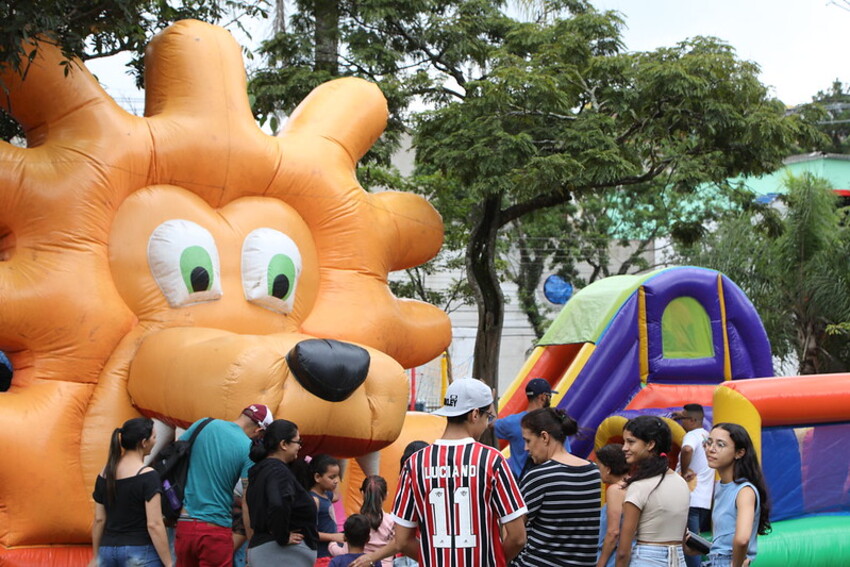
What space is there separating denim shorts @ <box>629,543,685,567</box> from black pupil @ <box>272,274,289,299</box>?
136 inches

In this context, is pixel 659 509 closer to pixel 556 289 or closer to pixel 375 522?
pixel 375 522

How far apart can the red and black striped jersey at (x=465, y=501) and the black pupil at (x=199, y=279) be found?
3.29m

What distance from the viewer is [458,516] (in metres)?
4.12

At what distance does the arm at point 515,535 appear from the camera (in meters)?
4.09

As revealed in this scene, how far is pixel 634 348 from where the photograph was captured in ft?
34.6

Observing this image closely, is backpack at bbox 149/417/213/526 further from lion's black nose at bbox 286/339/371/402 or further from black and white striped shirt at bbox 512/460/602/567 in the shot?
black and white striped shirt at bbox 512/460/602/567

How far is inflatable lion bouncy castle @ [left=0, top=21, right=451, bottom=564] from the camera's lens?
6.46 metres

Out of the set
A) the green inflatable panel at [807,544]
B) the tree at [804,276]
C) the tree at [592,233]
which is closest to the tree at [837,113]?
the tree at [592,233]

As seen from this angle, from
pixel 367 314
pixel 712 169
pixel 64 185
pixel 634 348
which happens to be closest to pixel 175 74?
pixel 64 185

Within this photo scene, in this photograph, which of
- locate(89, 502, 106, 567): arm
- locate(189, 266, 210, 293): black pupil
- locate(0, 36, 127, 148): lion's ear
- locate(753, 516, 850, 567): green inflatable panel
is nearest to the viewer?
locate(89, 502, 106, 567): arm

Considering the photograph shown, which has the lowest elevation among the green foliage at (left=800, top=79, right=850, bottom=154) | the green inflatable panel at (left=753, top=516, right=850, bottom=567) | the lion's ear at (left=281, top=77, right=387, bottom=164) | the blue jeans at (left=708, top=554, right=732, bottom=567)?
the green inflatable panel at (left=753, top=516, right=850, bottom=567)

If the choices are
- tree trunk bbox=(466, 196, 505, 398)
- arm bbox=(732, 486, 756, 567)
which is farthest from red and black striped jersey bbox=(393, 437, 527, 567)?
tree trunk bbox=(466, 196, 505, 398)

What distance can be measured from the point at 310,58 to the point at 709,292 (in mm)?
5570

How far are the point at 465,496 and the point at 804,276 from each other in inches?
685
